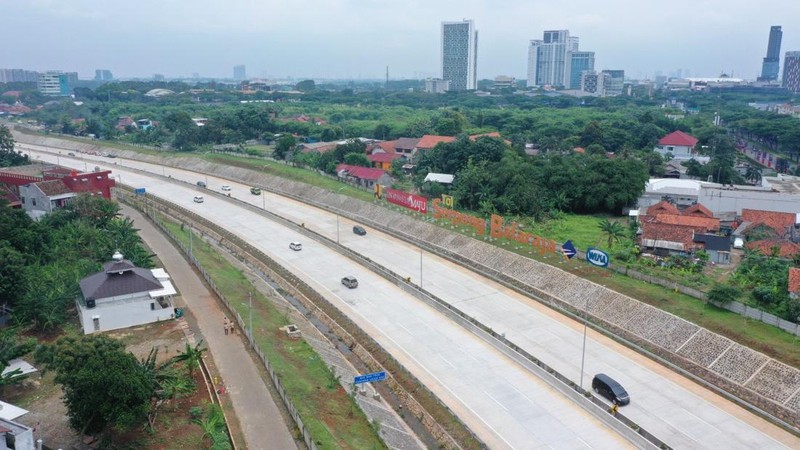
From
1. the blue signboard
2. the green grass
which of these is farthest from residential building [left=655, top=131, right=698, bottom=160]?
the green grass

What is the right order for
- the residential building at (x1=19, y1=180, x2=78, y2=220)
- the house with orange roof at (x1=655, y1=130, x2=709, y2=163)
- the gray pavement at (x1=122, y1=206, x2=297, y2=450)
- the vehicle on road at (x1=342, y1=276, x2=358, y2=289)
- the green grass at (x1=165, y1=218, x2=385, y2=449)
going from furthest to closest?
the house with orange roof at (x1=655, y1=130, x2=709, y2=163)
the residential building at (x1=19, y1=180, x2=78, y2=220)
the vehicle on road at (x1=342, y1=276, x2=358, y2=289)
the green grass at (x1=165, y1=218, x2=385, y2=449)
the gray pavement at (x1=122, y1=206, x2=297, y2=450)

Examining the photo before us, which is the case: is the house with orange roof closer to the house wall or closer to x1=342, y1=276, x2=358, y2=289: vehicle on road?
x1=342, y1=276, x2=358, y2=289: vehicle on road

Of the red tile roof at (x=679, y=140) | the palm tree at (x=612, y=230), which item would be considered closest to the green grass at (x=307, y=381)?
the palm tree at (x=612, y=230)

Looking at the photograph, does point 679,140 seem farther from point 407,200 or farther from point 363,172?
point 407,200

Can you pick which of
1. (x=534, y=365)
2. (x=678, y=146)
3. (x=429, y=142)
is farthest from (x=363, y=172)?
(x=678, y=146)

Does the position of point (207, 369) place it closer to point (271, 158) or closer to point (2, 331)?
point (2, 331)

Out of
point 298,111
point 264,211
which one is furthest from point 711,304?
point 298,111

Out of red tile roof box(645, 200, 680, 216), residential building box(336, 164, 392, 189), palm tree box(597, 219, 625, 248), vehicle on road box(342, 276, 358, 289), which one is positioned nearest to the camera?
vehicle on road box(342, 276, 358, 289)
